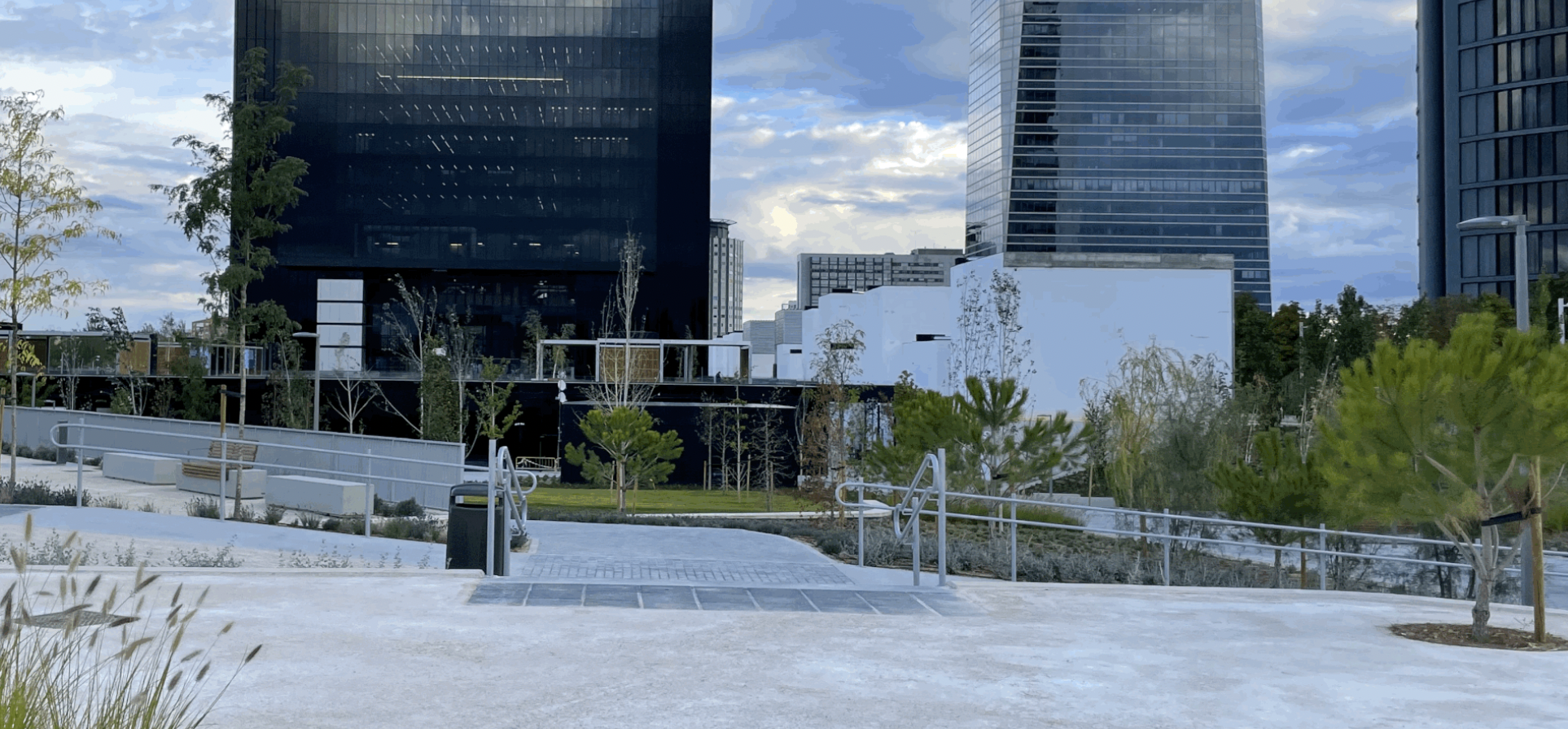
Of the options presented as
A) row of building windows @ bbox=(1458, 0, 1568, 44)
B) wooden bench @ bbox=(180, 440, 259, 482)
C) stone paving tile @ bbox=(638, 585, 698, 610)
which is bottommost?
stone paving tile @ bbox=(638, 585, 698, 610)

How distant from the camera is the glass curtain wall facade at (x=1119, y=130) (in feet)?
564

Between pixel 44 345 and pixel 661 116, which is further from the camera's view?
pixel 661 116

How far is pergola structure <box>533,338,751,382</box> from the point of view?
50156 mm

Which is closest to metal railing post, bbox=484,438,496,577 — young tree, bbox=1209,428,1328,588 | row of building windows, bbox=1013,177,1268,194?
young tree, bbox=1209,428,1328,588

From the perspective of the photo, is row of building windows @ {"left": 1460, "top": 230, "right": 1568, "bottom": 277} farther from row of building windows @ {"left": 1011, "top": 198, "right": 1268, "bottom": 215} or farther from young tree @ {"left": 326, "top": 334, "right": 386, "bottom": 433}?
row of building windows @ {"left": 1011, "top": 198, "right": 1268, "bottom": 215}

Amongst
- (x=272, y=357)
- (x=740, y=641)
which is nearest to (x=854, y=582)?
(x=740, y=641)

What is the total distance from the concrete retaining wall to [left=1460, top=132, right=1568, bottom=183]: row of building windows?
274 feet

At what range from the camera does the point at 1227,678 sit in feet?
25.7

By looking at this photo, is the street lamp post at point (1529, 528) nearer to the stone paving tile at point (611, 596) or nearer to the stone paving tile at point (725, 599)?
the stone paving tile at point (725, 599)

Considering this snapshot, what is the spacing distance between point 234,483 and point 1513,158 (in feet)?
285

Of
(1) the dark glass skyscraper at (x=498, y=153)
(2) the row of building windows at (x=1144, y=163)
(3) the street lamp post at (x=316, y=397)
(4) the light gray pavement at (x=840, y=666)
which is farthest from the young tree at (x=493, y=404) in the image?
(2) the row of building windows at (x=1144, y=163)

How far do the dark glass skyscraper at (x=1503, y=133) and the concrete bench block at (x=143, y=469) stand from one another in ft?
261

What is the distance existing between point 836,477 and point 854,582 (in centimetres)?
1470

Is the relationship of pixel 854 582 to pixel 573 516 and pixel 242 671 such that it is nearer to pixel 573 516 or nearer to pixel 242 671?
pixel 242 671
